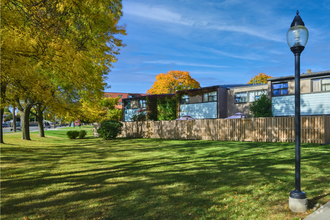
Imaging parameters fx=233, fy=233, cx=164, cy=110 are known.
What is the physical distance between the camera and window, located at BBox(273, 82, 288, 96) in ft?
82.5

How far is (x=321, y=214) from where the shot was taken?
415 centimetres

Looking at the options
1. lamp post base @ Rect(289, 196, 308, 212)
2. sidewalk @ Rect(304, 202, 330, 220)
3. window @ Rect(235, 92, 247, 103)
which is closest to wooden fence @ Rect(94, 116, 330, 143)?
window @ Rect(235, 92, 247, 103)

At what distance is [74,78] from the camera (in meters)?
9.51

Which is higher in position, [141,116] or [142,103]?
[142,103]

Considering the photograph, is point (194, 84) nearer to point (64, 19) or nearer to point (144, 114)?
point (144, 114)

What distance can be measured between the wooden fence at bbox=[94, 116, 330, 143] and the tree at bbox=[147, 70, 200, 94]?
27775 millimetres

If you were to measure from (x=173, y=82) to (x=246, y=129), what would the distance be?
3720 cm

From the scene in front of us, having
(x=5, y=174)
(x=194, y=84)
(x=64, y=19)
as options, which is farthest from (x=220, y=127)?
(x=194, y=84)

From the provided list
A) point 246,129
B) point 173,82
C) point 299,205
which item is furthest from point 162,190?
point 173,82

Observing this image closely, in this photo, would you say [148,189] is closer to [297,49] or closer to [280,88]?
[297,49]

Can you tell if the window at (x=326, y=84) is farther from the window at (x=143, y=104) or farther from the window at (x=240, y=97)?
the window at (x=143, y=104)

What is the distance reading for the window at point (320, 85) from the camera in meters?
21.7

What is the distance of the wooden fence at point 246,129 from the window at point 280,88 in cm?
905

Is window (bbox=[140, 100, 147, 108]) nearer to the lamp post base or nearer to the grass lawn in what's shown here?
the grass lawn
